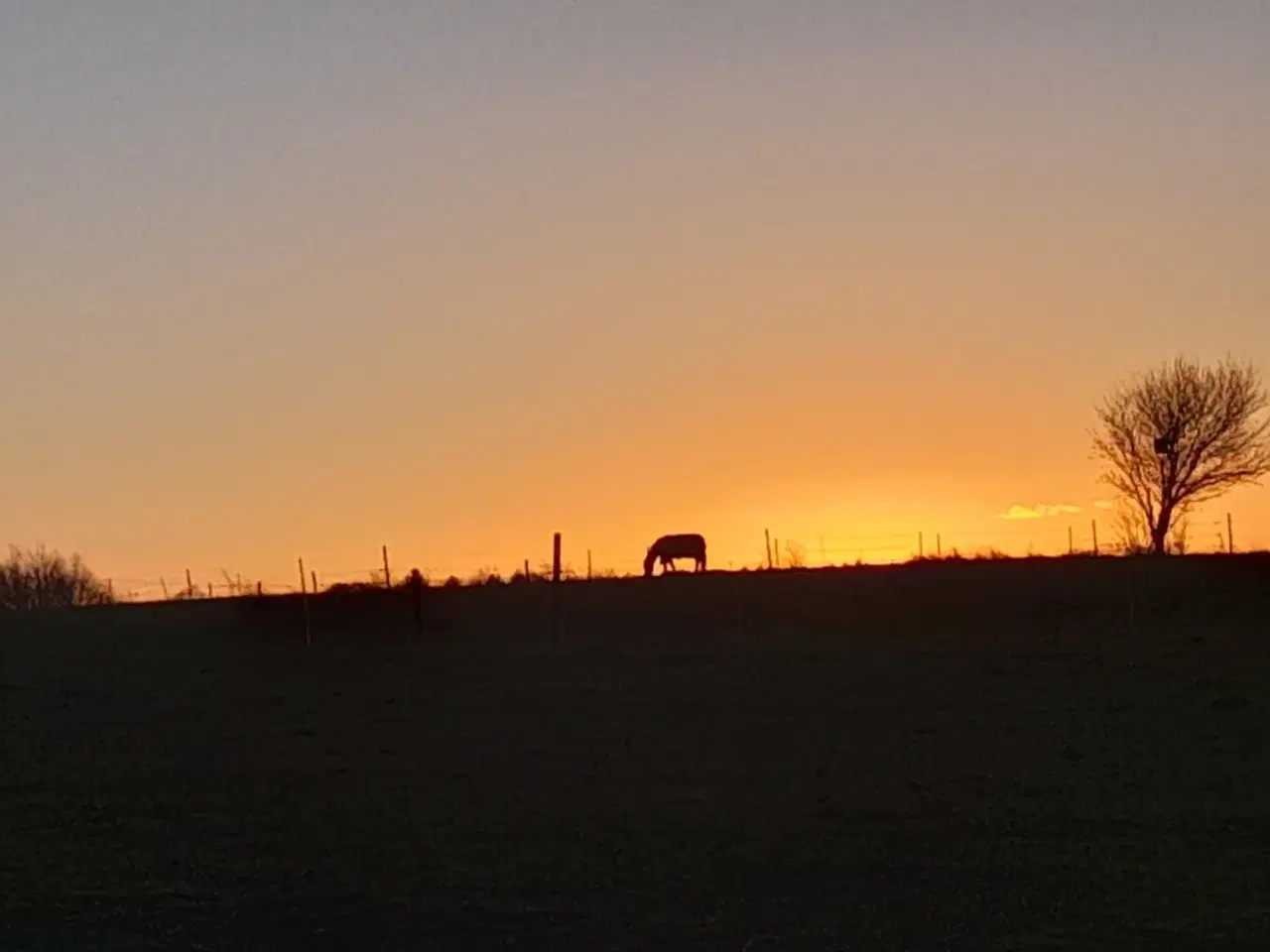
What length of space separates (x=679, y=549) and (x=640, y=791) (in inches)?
1857

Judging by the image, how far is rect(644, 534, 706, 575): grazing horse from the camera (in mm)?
65625

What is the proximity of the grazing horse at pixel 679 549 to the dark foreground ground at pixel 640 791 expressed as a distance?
29.7m

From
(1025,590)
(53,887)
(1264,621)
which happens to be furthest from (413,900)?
(1025,590)

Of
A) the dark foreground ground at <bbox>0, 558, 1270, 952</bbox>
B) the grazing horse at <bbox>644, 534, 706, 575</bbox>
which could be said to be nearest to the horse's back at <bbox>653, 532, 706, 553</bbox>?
the grazing horse at <bbox>644, 534, 706, 575</bbox>

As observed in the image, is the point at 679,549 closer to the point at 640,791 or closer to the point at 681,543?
the point at 681,543

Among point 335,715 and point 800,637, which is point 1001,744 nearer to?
point 335,715

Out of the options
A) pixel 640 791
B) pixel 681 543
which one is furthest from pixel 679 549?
pixel 640 791

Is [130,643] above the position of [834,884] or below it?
above

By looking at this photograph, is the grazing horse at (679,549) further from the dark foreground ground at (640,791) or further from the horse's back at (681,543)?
the dark foreground ground at (640,791)

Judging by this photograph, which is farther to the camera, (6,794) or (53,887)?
(6,794)

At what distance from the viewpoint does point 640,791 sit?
1898cm

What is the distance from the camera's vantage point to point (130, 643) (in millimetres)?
35969

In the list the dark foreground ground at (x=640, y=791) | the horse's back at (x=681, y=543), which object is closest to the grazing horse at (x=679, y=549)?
the horse's back at (x=681, y=543)

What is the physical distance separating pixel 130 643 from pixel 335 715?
13.0 meters
